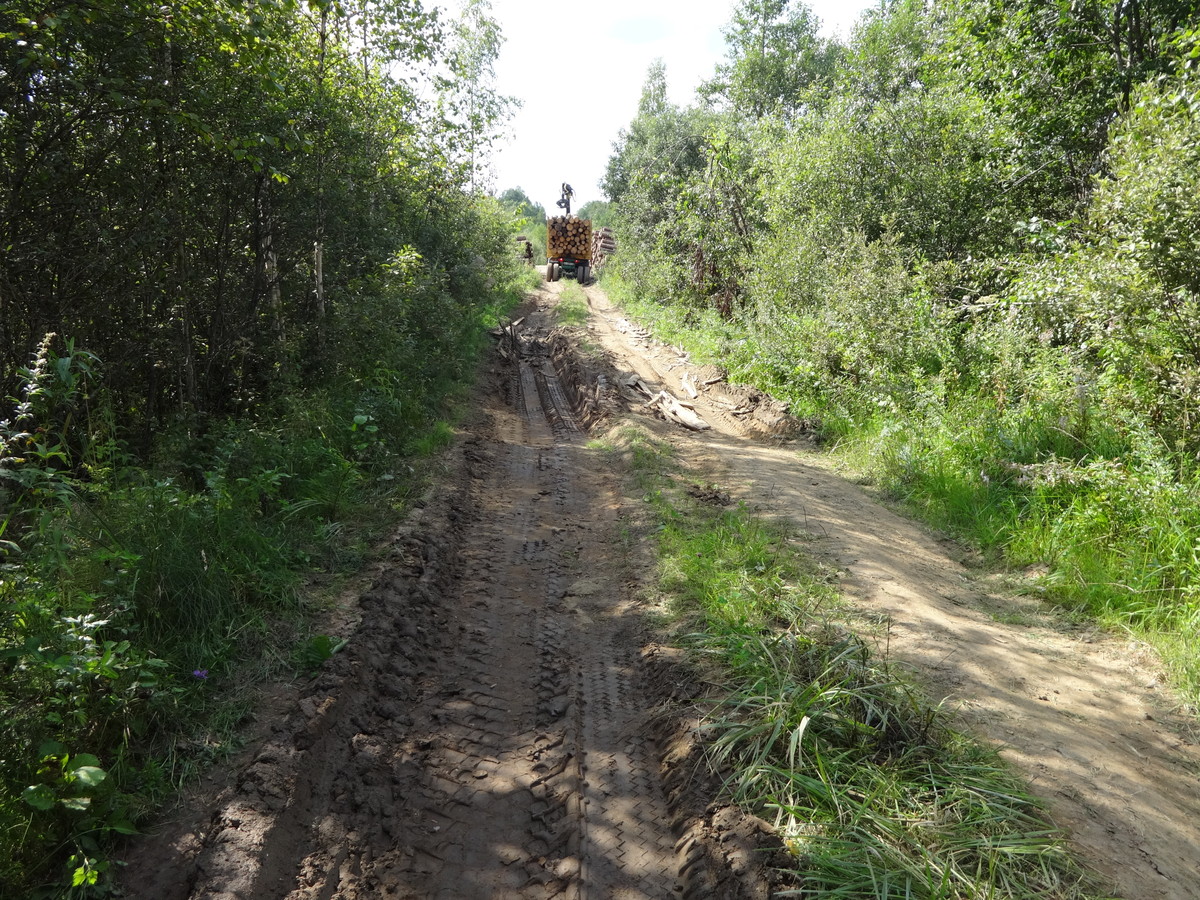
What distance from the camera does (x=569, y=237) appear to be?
3161 cm

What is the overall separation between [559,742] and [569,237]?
30153 millimetres

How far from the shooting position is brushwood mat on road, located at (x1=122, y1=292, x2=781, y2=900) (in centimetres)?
291

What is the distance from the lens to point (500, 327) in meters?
17.6

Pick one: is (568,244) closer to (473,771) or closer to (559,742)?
(559,742)

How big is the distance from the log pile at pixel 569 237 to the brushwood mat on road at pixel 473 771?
27745 millimetres

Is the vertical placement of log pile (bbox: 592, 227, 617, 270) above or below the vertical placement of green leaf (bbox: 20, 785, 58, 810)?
above

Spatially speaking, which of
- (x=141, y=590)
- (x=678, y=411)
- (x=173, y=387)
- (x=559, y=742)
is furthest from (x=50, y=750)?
(x=678, y=411)

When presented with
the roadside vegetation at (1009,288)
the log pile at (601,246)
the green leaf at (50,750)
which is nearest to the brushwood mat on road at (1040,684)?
the roadside vegetation at (1009,288)

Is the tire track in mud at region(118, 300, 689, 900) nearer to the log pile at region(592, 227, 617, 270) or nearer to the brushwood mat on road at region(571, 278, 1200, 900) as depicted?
the brushwood mat on road at region(571, 278, 1200, 900)

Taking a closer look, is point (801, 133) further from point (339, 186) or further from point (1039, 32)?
point (339, 186)

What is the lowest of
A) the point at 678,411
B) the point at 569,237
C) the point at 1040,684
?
the point at 1040,684

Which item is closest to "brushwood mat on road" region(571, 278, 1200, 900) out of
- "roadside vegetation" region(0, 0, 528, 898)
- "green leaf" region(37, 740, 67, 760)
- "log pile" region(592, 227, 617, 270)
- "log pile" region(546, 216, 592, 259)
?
"roadside vegetation" region(0, 0, 528, 898)

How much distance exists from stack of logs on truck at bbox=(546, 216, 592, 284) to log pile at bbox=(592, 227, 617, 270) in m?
2.81

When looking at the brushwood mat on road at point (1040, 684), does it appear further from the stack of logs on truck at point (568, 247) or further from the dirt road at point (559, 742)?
the stack of logs on truck at point (568, 247)
